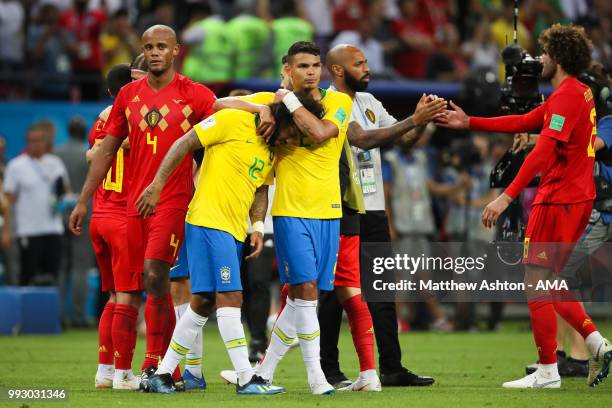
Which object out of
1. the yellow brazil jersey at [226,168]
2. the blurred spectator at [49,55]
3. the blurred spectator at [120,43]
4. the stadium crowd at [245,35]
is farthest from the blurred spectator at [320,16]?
the yellow brazil jersey at [226,168]

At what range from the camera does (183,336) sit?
8.76m

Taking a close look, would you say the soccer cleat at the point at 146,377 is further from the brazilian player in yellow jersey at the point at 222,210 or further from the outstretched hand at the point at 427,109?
the outstretched hand at the point at 427,109

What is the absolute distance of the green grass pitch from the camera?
8.38 m

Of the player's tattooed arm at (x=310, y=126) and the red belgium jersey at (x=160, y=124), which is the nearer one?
the player's tattooed arm at (x=310, y=126)

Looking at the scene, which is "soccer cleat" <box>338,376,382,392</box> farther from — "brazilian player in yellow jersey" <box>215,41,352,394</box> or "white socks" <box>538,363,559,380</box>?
"white socks" <box>538,363,559,380</box>

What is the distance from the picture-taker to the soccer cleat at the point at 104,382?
9586mm

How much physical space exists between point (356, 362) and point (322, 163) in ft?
13.0

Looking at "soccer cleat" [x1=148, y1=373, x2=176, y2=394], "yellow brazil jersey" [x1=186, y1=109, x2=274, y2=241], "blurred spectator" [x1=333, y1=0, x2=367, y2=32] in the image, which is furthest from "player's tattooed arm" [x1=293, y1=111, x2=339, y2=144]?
"blurred spectator" [x1=333, y1=0, x2=367, y2=32]

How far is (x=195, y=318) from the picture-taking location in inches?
346

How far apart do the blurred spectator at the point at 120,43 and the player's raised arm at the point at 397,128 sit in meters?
10.2

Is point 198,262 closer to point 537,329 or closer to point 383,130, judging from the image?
point 383,130

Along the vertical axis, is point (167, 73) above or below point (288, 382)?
above

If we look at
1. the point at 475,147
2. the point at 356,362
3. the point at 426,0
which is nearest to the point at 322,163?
the point at 356,362

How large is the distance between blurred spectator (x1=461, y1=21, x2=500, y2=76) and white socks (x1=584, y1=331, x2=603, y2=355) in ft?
37.2
